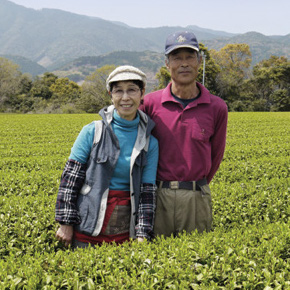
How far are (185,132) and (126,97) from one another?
659 millimetres

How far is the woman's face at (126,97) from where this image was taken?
258cm

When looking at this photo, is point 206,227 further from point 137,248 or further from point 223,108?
point 223,108

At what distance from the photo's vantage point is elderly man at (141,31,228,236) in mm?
2818

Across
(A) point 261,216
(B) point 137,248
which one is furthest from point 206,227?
(A) point 261,216

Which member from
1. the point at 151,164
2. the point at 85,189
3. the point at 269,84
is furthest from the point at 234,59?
the point at 85,189

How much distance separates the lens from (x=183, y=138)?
2846mm

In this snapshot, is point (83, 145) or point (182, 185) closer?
point (83, 145)

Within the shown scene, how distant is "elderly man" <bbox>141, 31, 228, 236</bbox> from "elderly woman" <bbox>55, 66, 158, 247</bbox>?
0.57 ft

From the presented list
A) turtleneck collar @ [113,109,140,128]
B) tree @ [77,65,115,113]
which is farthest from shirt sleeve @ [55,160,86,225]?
tree @ [77,65,115,113]

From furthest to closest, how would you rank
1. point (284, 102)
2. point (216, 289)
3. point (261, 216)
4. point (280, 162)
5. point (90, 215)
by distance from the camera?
point (284, 102)
point (280, 162)
point (261, 216)
point (90, 215)
point (216, 289)

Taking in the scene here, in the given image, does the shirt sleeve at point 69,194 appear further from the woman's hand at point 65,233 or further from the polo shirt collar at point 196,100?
the polo shirt collar at point 196,100

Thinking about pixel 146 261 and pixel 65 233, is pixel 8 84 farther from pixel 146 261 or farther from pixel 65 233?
pixel 146 261

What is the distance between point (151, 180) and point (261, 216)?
323cm

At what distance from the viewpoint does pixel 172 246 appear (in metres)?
2.73
